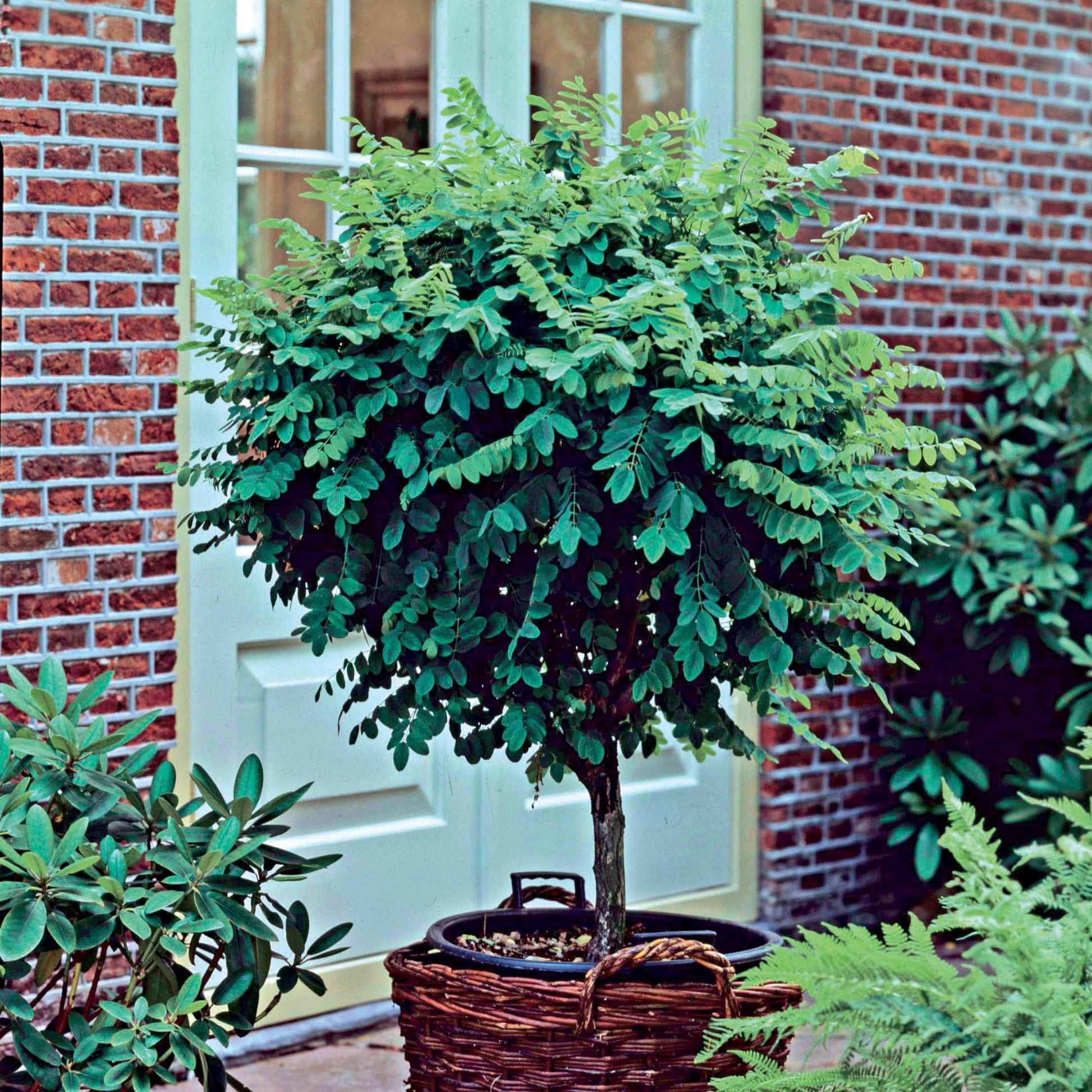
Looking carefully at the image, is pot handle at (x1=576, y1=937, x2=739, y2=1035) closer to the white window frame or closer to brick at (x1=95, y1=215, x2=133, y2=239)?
the white window frame

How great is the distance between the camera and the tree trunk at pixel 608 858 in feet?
7.66

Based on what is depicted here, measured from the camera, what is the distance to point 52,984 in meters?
2.48

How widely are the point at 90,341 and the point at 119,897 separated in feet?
3.91

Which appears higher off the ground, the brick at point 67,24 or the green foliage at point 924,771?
the brick at point 67,24

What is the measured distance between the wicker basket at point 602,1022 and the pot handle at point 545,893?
1.13 ft

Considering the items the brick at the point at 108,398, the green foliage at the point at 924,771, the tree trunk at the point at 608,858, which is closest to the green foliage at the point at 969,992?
the tree trunk at the point at 608,858

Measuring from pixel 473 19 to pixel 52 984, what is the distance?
88.5 inches

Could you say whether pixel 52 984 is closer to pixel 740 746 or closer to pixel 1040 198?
pixel 740 746

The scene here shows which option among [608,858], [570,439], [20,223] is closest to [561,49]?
[20,223]

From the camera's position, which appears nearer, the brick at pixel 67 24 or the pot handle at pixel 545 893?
the pot handle at pixel 545 893

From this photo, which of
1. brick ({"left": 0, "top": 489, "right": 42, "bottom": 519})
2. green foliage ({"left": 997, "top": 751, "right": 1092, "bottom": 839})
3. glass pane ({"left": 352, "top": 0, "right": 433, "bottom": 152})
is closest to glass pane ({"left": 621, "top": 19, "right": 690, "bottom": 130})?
glass pane ({"left": 352, "top": 0, "right": 433, "bottom": 152})

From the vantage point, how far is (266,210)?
10.8ft

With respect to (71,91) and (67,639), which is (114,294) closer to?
(71,91)

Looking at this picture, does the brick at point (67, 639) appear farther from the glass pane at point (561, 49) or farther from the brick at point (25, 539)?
the glass pane at point (561, 49)
